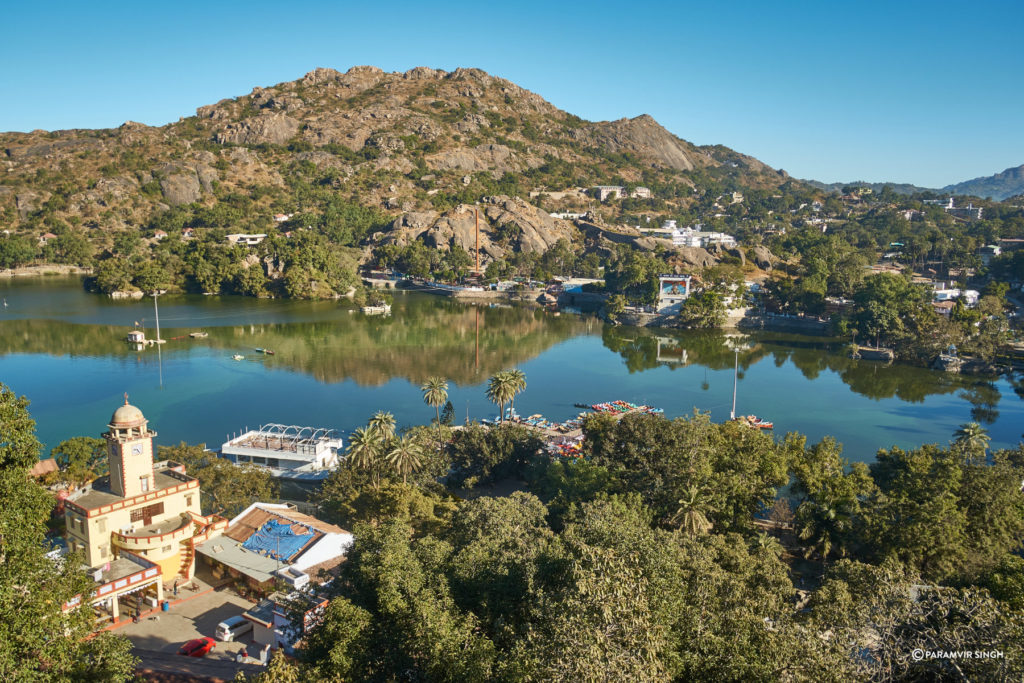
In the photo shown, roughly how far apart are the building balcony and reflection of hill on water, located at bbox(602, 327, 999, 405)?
34.9 m

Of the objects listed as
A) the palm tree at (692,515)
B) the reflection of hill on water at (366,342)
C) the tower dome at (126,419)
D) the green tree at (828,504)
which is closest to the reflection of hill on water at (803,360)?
the reflection of hill on water at (366,342)

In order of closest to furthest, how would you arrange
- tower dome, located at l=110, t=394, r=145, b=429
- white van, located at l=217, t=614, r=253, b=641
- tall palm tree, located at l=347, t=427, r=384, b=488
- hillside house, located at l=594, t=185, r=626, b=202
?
white van, located at l=217, t=614, r=253, b=641, tower dome, located at l=110, t=394, r=145, b=429, tall palm tree, located at l=347, t=427, r=384, b=488, hillside house, located at l=594, t=185, r=626, b=202

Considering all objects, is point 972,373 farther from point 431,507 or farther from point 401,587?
point 401,587

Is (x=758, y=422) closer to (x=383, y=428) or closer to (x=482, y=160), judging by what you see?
(x=383, y=428)

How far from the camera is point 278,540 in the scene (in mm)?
18328

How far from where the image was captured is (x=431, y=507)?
63.6 ft

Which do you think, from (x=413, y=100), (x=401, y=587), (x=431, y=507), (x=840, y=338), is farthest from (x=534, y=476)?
(x=413, y=100)

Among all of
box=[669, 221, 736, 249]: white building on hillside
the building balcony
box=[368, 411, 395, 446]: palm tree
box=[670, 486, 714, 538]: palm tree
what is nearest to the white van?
the building balcony

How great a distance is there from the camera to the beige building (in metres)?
16.2

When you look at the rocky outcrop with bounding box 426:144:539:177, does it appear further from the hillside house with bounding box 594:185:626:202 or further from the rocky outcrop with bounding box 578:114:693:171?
the rocky outcrop with bounding box 578:114:693:171

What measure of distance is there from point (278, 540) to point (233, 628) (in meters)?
3.23

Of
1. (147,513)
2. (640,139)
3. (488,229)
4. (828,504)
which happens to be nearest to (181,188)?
(488,229)

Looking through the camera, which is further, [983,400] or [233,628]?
[983,400]

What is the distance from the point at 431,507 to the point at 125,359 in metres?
37.1
